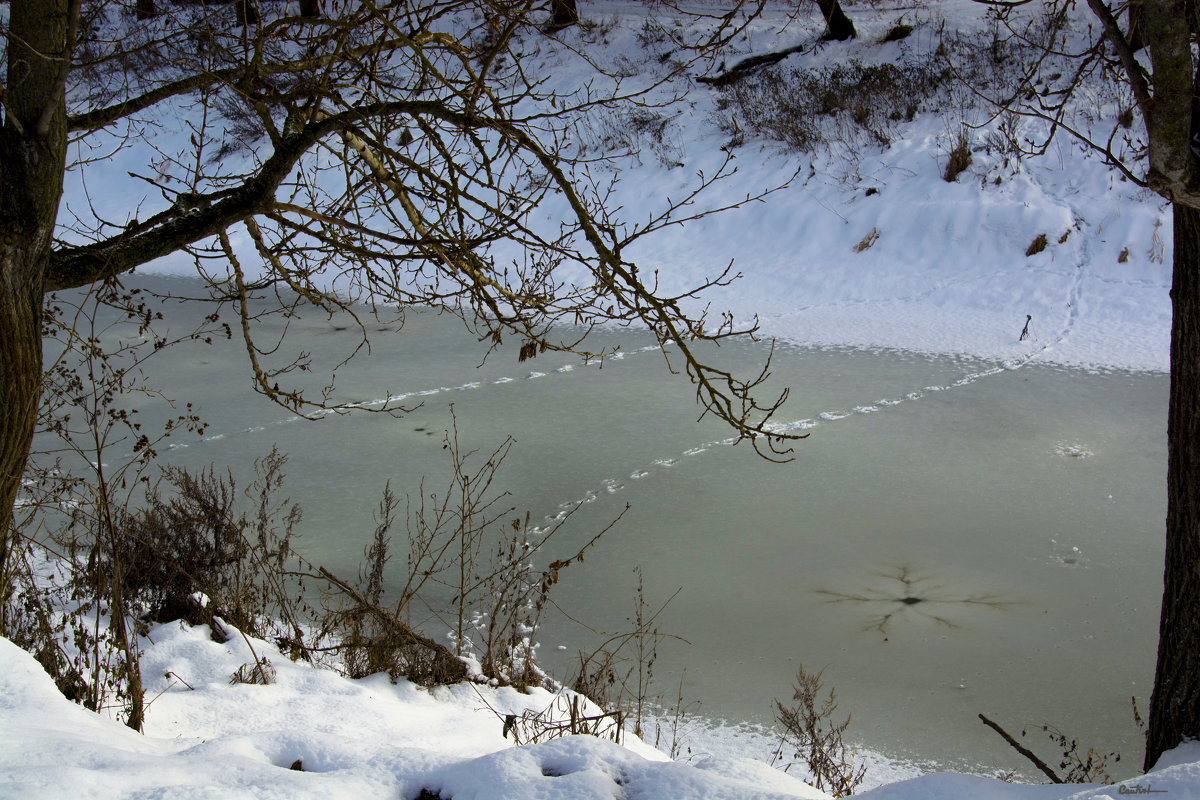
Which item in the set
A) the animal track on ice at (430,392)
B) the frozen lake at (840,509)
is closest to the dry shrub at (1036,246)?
the frozen lake at (840,509)

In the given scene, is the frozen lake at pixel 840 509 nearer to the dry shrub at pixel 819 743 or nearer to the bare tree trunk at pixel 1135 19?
the dry shrub at pixel 819 743

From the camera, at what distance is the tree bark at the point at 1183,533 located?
3.02 m

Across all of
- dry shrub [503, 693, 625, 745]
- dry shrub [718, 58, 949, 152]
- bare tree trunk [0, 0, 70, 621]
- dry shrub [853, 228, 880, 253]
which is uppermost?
dry shrub [718, 58, 949, 152]

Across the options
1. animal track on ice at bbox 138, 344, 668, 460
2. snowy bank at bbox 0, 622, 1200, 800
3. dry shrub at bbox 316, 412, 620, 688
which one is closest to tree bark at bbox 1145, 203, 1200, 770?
snowy bank at bbox 0, 622, 1200, 800

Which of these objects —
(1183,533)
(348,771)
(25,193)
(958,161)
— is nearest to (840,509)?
(1183,533)

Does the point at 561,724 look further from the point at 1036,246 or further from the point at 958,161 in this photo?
the point at 958,161

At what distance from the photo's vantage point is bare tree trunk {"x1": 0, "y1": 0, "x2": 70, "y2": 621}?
265 centimetres

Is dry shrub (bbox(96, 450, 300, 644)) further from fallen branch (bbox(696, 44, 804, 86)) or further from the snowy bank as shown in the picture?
fallen branch (bbox(696, 44, 804, 86))

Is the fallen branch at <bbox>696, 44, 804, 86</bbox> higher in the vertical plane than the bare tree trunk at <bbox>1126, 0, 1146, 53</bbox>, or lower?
higher

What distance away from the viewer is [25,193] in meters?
2.68

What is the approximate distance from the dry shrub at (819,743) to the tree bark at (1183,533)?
0.92 metres

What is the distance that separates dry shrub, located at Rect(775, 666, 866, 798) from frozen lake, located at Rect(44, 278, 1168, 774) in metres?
0.14

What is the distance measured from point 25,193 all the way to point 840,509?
437 centimetres

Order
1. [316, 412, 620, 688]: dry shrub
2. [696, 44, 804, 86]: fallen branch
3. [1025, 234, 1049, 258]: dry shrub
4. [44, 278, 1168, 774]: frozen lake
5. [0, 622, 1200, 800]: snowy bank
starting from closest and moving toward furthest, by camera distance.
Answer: [0, 622, 1200, 800]: snowy bank
[316, 412, 620, 688]: dry shrub
[44, 278, 1168, 774]: frozen lake
[1025, 234, 1049, 258]: dry shrub
[696, 44, 804, 86]: fallen branch
